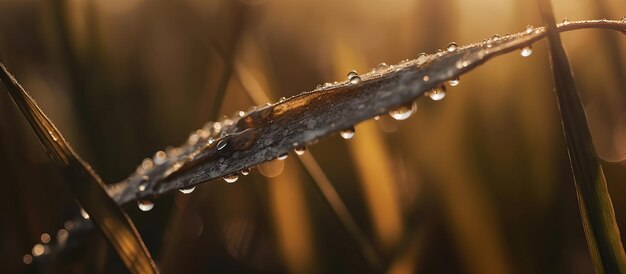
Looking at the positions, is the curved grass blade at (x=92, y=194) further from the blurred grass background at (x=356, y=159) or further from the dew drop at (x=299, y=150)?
the blurred grass background at (x=356, y=159)

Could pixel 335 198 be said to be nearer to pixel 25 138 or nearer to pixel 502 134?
pixel 502 134

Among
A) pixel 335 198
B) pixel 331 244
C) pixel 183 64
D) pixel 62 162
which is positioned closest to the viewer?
pixel 62 162

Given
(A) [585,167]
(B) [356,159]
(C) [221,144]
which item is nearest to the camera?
(A) [585,167]

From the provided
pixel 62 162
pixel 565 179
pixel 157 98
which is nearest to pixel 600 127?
pixel 565 179

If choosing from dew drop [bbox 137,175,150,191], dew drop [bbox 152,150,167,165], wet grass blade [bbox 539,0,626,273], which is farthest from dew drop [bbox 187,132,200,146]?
wet grass blade [bbox 539,0,626,273]

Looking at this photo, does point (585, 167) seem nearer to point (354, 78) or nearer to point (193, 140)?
point (354, 78)

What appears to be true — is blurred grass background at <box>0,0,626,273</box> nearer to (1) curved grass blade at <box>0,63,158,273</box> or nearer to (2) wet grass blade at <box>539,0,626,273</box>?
(1) curved grass blade at <box>0,63,158,273</box>

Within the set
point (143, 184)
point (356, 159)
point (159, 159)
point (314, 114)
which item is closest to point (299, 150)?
point (314, 114)

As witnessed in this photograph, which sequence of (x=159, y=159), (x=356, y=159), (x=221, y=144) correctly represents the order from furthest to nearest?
(x=356, y=159), (x=159, y=159), (x=221, y=144)
